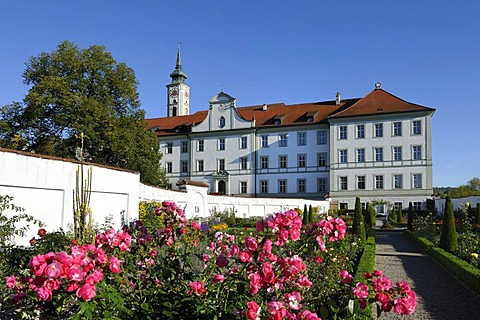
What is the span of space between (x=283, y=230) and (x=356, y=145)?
34.2 meters

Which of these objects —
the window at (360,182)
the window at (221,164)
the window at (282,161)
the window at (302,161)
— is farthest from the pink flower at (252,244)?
the window at (221,164)

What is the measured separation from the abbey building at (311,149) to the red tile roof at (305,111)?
8 centimetres

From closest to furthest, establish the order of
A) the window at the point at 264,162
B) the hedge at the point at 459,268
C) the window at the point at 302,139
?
1. the hedge at the point at 459,268
2. the window at the point at 302,139
3. the window at the point at 264,162

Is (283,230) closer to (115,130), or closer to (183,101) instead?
(115,130)

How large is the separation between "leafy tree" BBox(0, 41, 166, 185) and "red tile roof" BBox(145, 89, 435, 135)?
14.3m

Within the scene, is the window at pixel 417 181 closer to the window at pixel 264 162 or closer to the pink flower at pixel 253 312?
the window at pixel 264 162

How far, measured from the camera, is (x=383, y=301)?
2.29 metres

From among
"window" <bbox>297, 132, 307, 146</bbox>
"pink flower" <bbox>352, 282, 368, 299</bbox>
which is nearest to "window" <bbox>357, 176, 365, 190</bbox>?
"window" <bbox>297, 132, 307, 146</bbox>

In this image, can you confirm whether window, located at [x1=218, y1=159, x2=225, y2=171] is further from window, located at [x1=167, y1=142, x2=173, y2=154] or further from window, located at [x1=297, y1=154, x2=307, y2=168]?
window, located at [x1=297, y1=154, x2=307, y2=168]

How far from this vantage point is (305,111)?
129ft

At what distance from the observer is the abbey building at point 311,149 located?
3391cm

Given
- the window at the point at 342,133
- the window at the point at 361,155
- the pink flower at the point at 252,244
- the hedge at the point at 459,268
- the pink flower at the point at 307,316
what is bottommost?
the hedge at the point at 459,268

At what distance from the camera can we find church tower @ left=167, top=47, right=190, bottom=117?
58281mm

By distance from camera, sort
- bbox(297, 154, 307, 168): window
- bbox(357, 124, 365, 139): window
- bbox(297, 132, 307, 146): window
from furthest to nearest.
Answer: bbox(297, 132, 307, 146): window, bbox(297, 154, 307, 168): window, bbox(357, 124, 365, 139): window
